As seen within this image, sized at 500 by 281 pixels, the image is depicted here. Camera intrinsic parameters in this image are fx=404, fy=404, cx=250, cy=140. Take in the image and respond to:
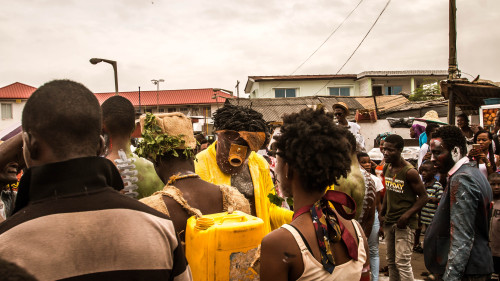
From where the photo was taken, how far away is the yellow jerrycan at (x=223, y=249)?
2162mm

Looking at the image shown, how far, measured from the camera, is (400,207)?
18.0ft

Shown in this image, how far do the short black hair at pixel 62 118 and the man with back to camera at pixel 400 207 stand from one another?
471 centimetres

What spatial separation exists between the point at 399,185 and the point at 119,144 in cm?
380

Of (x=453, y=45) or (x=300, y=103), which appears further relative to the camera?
(x=300, y=103)

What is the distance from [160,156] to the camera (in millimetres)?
2883

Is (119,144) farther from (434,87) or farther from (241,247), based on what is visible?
(434,87)

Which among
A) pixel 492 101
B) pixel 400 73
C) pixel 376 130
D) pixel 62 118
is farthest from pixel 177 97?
pixel 62 118

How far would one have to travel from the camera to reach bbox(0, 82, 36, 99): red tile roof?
4328 centimetres

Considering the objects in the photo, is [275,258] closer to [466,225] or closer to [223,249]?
[223,249]

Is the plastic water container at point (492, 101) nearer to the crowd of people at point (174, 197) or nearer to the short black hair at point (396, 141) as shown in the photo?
the short black hair at point (396, 141)

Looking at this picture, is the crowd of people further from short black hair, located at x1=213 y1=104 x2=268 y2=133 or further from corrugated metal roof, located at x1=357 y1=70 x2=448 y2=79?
corrugated metal roof, located at x1=357 y1=70 x2=448 y2=79

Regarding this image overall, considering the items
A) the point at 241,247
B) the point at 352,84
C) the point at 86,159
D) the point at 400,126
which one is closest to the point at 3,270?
the point at 86,159

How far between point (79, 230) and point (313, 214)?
3.75 ft

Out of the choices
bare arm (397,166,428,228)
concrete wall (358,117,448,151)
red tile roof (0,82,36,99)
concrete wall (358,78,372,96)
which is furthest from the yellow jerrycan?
red tile roof (0,82,36,99)
